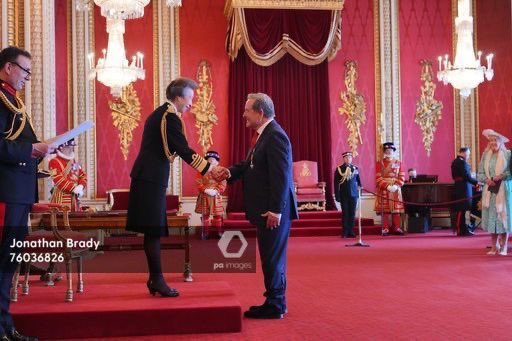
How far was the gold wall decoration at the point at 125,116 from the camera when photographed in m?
13.5

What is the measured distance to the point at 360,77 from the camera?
565 inches

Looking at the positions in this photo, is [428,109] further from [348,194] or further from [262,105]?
[262,105]

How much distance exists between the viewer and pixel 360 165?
14281mm

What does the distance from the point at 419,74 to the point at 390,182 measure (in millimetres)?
3464

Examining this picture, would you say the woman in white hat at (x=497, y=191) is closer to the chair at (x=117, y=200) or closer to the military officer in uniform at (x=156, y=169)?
the military officer in uniform at (x=156, y=169)

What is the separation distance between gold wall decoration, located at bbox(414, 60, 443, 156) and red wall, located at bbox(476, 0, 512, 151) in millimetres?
965

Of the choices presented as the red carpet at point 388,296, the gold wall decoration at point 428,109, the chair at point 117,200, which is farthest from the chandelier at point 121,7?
the gold wall decoration at point 428,109

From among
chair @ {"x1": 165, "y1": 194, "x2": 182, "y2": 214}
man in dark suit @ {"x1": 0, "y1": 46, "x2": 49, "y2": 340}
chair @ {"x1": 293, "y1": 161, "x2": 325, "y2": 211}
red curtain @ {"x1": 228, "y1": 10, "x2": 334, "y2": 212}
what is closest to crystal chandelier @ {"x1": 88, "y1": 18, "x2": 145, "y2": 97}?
chair @ {"x1": 165, "y1": 194, "x2": 182, "y2": 214}

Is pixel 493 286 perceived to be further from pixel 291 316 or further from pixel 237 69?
pixel 237 69

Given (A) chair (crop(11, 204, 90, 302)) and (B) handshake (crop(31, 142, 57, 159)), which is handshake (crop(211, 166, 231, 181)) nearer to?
(A) chair (crop(11, 204, 90, 302))

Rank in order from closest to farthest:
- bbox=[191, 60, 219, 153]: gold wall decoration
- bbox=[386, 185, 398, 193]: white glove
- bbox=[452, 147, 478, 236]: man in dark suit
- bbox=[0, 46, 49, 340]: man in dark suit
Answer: bbox=[0, 46, 49, 340]: man in dark suit
bbox=[452, 147, 478, 236]: man in dark suit
bbox=[386, 185, 398, 193]: white glove
bbox=[191, 60, 219, 153]: gold wall decoration

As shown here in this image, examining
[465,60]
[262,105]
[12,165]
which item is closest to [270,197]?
[262,105]

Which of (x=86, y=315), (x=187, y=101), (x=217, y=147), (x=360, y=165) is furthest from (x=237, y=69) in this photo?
(x=86, y=315)

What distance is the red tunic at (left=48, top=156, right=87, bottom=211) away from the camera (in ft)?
26.5
